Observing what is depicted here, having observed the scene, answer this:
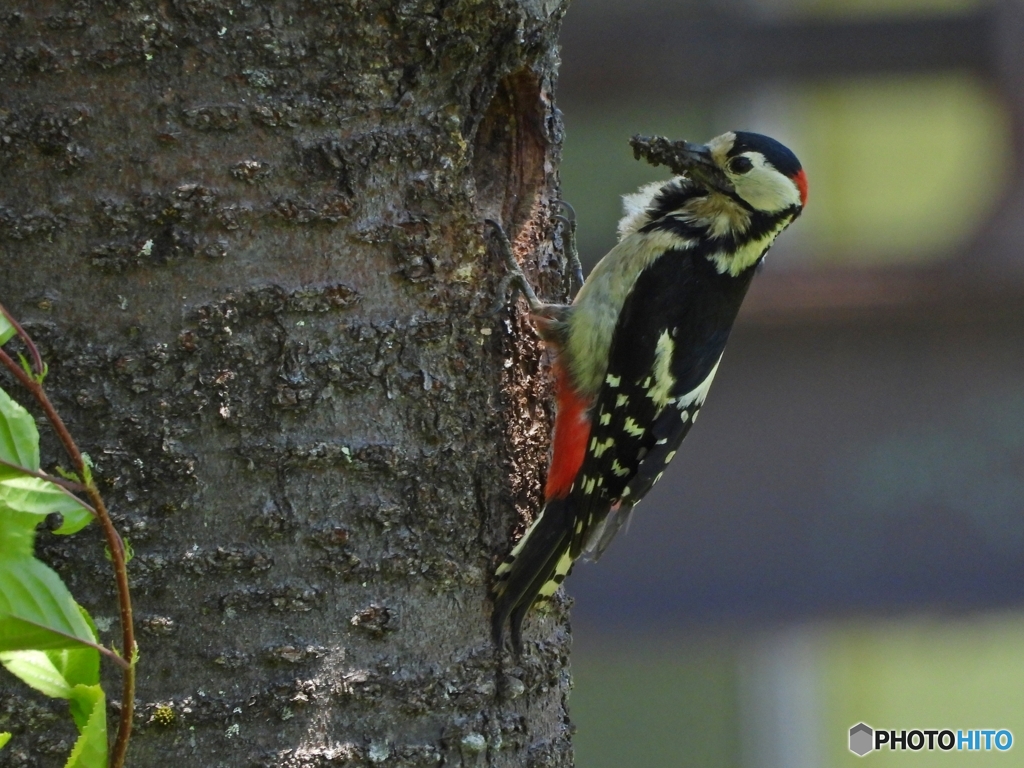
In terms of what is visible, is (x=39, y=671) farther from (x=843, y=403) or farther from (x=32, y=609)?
(x=843, y=403)

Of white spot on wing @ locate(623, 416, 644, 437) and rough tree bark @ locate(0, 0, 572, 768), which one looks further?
white spot on wing @ locate(623, 416, 644, 437)

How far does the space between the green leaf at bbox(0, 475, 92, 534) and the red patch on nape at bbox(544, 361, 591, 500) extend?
115cm

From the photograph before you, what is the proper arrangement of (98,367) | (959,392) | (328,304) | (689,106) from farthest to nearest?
(689,106) < (959,392) < (328,304) < (98,367)

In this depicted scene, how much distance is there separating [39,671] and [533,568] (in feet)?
3.17

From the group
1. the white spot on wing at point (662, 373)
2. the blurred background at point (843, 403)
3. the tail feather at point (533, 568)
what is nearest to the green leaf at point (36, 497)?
the tail feather at point (533, 568)

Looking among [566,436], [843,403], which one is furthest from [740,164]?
[843,403]

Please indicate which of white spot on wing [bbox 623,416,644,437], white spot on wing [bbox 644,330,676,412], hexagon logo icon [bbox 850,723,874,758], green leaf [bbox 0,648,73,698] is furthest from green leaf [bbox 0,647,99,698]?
hexagon logo icon [bbox 850,723,874,758]

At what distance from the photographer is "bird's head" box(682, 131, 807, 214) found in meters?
3.09

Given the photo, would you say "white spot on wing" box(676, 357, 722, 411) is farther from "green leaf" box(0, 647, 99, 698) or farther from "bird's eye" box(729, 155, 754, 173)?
"green leaf" box(0, 647, 99, 698)

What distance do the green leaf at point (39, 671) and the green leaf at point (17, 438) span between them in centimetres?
18

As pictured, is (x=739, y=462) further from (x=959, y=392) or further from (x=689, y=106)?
(x=689, y=106)

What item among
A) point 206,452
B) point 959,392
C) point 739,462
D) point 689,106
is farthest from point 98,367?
point 689,106

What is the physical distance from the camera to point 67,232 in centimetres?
178

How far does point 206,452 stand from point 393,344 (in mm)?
321
